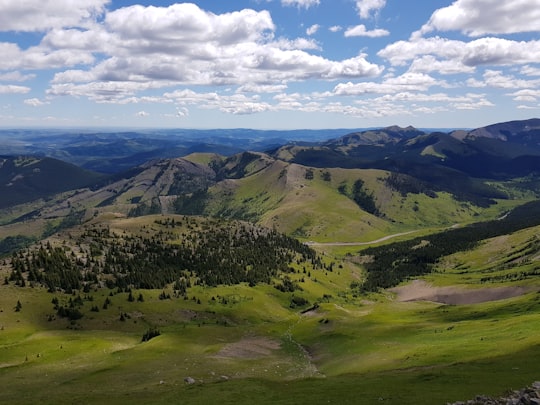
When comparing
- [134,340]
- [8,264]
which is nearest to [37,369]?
[134,340]

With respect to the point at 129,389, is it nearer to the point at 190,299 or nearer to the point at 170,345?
the point at 170,345

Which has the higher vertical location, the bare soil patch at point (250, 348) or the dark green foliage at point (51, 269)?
the bare soil patch at point (250, 348)

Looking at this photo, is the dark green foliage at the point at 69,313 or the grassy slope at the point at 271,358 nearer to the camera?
the grassy slope at the point at 271,358

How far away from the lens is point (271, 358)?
3514 inches

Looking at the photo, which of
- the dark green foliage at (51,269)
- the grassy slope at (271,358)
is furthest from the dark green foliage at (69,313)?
the dark green foliage at (51,269)

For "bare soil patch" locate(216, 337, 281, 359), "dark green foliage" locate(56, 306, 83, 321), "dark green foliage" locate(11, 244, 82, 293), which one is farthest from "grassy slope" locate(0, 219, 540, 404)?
"dark green foliage" locate(11, 244, 82, 293)

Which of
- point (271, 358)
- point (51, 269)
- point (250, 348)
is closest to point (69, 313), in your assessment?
point (51, 269)

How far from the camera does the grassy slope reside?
1997 inches

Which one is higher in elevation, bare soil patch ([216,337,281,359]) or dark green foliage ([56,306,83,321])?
bare soil patch ([216,337,281,359])

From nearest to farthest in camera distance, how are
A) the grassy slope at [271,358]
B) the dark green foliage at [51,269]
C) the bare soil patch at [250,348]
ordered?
the grassy slope at [271,358]
the bare soil patch at [250,348]
the dark green foliage at [51,269]

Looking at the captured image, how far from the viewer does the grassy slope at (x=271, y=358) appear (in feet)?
166

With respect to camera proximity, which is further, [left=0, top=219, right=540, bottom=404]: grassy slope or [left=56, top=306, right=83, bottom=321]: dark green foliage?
[left=56, top=306, right=83, bottom=321]: dark green foliage

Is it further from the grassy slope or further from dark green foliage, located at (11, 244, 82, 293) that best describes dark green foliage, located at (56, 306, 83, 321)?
dark green foliage, located at (11, 244, 82, 293)

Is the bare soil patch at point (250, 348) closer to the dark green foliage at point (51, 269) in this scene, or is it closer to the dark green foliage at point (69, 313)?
the dark green foliage at point (69, 313)
